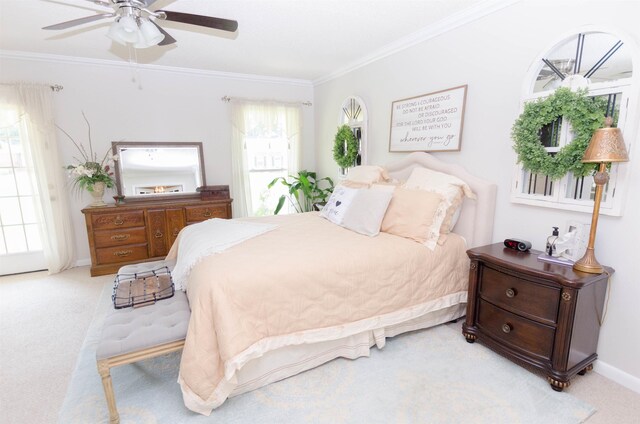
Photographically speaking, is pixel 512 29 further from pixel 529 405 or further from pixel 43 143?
pixel 43 143

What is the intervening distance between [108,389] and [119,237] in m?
2.56

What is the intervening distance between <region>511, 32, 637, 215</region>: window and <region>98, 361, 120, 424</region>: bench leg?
9.17 ft

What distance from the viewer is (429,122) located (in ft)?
9.98

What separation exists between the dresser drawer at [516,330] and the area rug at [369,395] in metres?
0.18

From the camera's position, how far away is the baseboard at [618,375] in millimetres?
1901

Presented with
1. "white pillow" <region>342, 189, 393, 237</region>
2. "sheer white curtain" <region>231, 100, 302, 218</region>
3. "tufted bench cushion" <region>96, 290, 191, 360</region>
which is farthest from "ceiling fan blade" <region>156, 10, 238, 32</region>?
"sheer white curtain" <region>231, 100, 302, 218</region>

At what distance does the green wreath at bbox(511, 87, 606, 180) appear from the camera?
1887 mm

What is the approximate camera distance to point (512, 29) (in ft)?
7.64

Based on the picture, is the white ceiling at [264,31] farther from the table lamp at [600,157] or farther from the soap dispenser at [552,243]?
the soap dispenser at [552,243]

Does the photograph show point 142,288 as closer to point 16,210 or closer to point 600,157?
point 600,157

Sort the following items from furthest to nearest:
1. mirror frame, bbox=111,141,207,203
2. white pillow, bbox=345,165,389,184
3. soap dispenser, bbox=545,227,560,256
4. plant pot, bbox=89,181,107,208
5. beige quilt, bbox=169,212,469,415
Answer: mirror frame, bbox=111,141,207,203 < plant pot, bbox=89,181,107,208 < white pillow, bbox=345,165,389,184 < soap dispenser, bbox=545,227,560,256 < beige quilt, bbox=169,212,469,415

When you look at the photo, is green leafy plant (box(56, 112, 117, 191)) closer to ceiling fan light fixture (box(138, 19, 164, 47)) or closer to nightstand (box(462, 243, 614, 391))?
ceiling fan light fixture (box(138, 19, 164, 47))

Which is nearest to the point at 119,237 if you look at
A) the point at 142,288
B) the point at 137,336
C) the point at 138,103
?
the point at 138,103

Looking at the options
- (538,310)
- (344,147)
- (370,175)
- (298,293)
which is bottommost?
(538,310)
